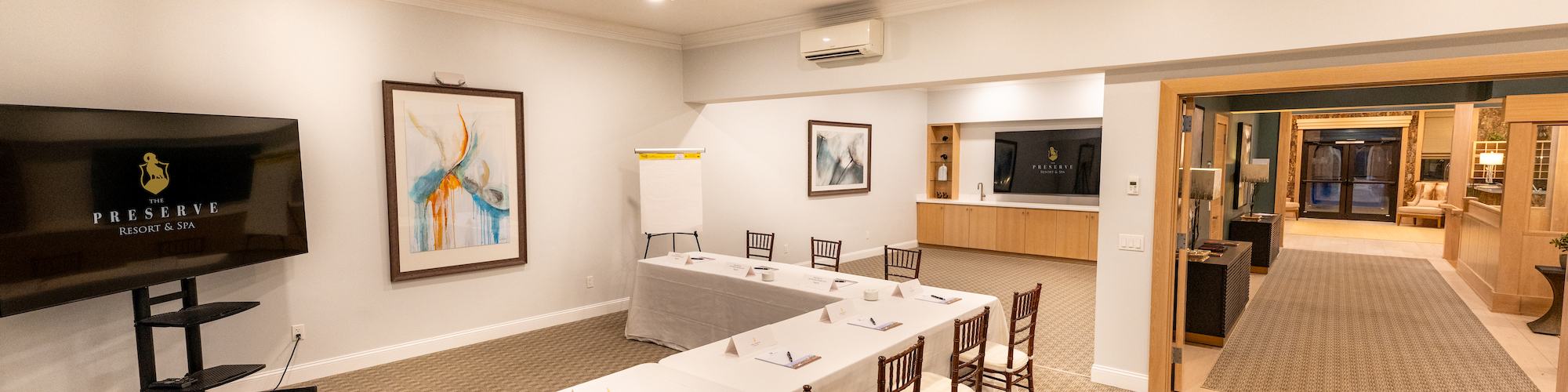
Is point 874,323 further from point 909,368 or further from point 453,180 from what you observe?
point 453,180

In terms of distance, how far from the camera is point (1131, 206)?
3.69 metres

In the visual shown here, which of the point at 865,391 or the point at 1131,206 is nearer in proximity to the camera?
the point at 865,391

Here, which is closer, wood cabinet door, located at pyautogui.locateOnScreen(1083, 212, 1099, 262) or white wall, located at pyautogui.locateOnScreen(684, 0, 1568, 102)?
white wall, located at pyautogui.locateOnScreen(684, 0, 1568, 102)

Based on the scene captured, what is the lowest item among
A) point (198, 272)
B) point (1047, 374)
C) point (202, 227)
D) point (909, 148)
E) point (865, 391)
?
point (1047, 374)

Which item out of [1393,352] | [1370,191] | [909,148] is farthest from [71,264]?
[1370,191]

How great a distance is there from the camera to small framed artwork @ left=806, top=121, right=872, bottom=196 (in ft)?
25.3

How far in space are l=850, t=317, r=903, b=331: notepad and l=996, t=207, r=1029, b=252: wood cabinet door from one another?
5.83m

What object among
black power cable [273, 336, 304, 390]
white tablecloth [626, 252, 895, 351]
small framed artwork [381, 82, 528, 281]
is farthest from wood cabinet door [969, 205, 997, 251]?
→ black power cable [273, 336, 304, 390]

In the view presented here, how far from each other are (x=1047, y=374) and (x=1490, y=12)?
2.62 metres

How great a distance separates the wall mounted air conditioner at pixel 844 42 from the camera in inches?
174

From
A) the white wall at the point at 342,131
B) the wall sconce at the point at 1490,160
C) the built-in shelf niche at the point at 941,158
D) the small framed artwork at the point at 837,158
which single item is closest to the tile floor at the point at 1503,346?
the wall sconce at the point at 1490,160

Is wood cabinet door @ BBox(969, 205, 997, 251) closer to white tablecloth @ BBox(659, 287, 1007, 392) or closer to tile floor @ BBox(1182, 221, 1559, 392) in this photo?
tile floor @ BBox(1182, 221, 1559, 392)

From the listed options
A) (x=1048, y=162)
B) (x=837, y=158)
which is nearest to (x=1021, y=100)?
(x=1048, y=162)

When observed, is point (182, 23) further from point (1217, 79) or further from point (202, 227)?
point (1217, 79)
